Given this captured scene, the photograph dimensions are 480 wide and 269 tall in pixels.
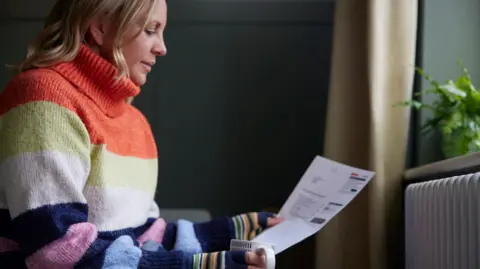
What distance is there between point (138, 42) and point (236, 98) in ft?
2.57

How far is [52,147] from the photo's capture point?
950 mm

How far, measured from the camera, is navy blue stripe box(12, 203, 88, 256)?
90cm

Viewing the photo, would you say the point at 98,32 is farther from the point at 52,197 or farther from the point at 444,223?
the point at 444,223

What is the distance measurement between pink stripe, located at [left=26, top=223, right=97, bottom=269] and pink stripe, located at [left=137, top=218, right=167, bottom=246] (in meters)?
0.30

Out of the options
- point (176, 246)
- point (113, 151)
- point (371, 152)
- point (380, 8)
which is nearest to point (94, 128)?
point (113, 151)

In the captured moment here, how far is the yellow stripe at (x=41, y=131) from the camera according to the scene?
37.4 inches

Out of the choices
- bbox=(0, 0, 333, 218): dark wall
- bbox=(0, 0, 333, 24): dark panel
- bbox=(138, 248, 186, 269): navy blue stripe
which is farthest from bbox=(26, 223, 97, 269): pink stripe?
bbox=(0, 0, 333, 24): dark panel

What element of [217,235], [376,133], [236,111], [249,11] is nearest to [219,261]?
[217,235]

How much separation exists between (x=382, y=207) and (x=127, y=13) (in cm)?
79

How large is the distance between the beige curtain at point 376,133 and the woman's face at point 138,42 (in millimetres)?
565

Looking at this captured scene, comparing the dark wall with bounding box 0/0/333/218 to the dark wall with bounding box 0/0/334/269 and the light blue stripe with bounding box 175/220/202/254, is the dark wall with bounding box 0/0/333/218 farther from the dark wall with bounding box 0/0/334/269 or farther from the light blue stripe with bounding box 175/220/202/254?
the light blue stripe with bounding box 175/220/202/254

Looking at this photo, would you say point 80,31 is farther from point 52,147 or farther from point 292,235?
point 292,235

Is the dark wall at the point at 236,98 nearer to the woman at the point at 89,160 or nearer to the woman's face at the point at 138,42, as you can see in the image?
the woman at the point at 89,160

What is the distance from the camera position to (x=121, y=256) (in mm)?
921
